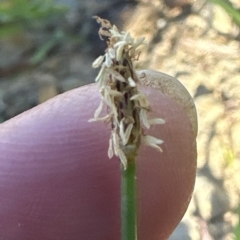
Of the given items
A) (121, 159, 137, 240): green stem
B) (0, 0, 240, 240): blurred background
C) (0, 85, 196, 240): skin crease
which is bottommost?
(0, 0, 240, 240): blurred background

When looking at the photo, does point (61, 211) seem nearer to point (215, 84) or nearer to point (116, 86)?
point (116, 86)

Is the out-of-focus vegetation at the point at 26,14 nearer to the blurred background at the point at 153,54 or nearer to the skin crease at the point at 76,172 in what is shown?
the blurred background at the point at 153,54

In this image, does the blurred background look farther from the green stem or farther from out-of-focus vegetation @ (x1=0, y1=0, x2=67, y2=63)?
the green stem

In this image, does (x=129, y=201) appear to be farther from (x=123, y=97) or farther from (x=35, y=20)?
(x=35, y=20)

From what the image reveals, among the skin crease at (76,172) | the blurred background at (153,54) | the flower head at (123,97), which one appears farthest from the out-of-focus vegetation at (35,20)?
the flower head at (123,97)

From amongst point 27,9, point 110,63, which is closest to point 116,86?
point 110,63

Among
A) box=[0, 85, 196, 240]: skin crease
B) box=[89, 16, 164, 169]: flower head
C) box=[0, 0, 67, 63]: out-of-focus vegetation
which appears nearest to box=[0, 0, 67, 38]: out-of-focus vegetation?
box=[0, 0, 67, 63]: out-of-focus vegetation
